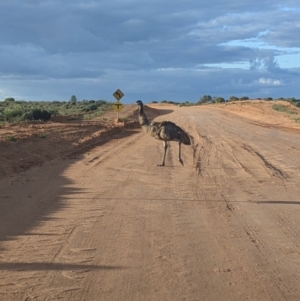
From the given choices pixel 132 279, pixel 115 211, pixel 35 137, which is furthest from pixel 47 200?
pixel 35 137

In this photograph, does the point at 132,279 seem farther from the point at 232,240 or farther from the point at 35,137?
the point at 35,137

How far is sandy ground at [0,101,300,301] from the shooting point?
7.04m

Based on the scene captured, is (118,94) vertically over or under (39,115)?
over

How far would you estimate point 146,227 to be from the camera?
32.6 ft

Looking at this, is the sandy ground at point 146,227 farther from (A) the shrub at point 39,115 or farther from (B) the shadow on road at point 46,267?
(A) the shrub at point 39,115

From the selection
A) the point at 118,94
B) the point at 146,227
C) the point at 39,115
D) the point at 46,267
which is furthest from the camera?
the point at 39,115

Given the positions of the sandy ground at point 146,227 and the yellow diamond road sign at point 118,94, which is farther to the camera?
the yellow diamond road sign at point 118,94

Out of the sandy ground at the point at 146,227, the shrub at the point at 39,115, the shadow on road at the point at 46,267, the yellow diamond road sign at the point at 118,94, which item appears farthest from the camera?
the shrub at the point at 39,115

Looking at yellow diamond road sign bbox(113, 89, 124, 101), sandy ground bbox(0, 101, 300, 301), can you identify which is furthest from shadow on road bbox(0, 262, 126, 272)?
yellow diamond road sign bbox(113, 89, 124, 101)

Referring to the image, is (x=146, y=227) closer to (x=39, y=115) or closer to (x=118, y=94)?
(x=118, y=94)

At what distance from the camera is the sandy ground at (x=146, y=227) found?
704 cm

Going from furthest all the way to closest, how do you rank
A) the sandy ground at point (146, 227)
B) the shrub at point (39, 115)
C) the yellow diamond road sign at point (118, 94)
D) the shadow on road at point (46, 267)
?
the shrub at point (39, 115), the yellow diamond road sign at point (118, 94), the shadow on road at point (46, 267), the sandy ground at point (146, 227)

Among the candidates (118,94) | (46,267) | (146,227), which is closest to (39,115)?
(118,94)

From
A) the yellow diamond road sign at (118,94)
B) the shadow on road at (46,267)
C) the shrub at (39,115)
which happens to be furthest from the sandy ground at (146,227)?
the shrub at (39,115)
